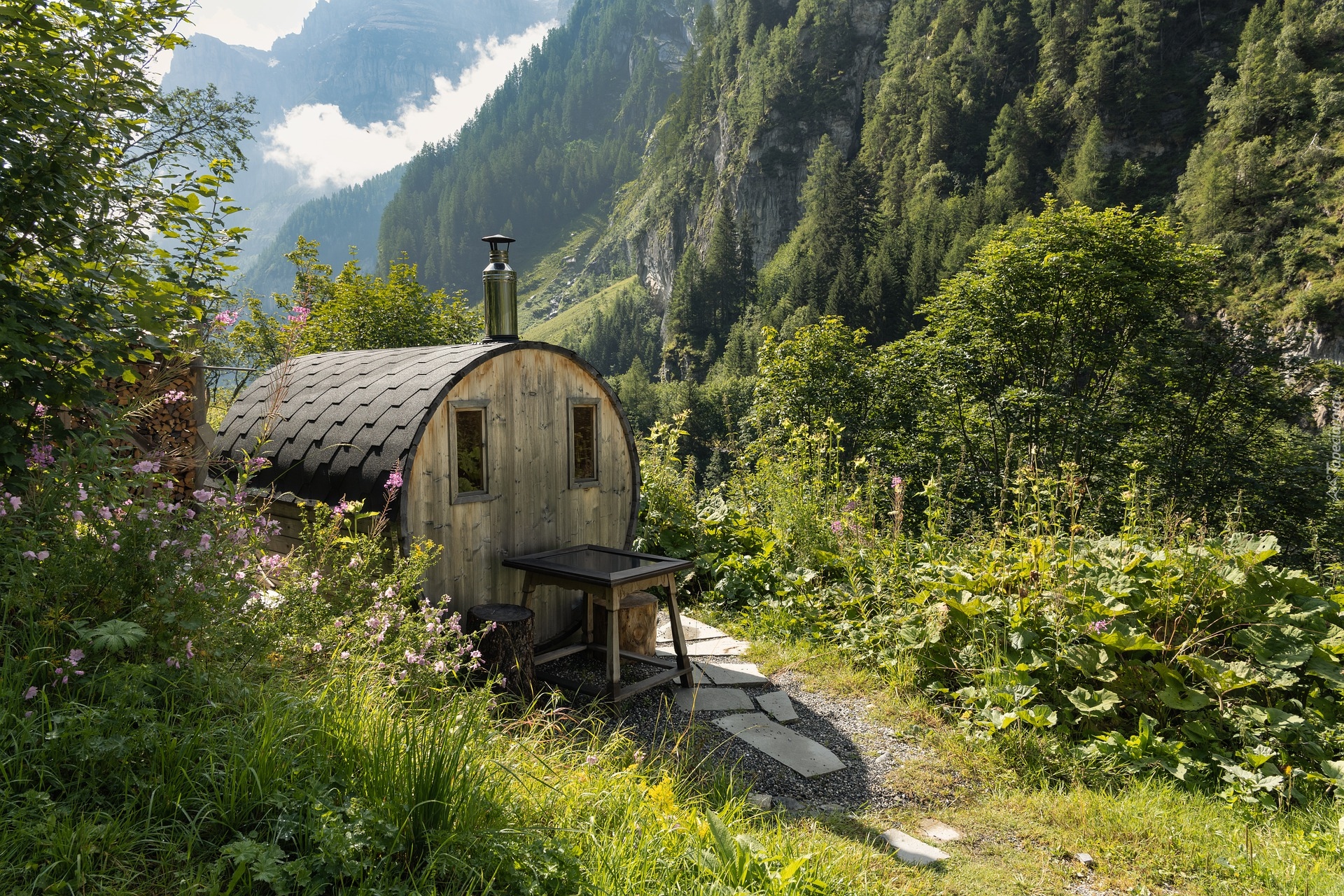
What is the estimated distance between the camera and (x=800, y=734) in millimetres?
4488

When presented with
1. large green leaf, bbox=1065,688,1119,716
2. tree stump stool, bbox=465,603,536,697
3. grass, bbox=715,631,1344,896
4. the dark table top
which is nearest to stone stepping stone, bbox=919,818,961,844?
grass, bbox=715,631,1344,896

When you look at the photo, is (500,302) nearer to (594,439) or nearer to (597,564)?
(594,439)

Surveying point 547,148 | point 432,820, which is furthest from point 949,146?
point 547,148

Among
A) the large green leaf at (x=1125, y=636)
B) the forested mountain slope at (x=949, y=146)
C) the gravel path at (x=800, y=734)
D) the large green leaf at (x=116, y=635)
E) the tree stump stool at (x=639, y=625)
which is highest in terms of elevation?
the forested mountain slope at (x=949, y=146)

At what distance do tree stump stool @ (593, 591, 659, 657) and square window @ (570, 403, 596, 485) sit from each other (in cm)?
103

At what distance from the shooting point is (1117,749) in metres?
3.89

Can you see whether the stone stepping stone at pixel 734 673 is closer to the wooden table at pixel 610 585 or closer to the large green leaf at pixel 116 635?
the wooden table at pixel 610 585

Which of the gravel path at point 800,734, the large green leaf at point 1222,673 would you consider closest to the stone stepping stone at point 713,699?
the gravel path at point 800,734

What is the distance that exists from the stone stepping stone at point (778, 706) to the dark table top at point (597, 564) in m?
1.04

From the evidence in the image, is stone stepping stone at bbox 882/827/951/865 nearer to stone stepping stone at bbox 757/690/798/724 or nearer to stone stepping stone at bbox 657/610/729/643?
stone stepping stone at bbox 757/690/798/724

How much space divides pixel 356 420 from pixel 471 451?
2.67 feet

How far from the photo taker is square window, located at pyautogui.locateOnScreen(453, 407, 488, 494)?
5078mm

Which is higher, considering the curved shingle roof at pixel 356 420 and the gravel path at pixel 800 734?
the curved shingle roof at pixel 356 420

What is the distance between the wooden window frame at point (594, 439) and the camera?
18.9ft
